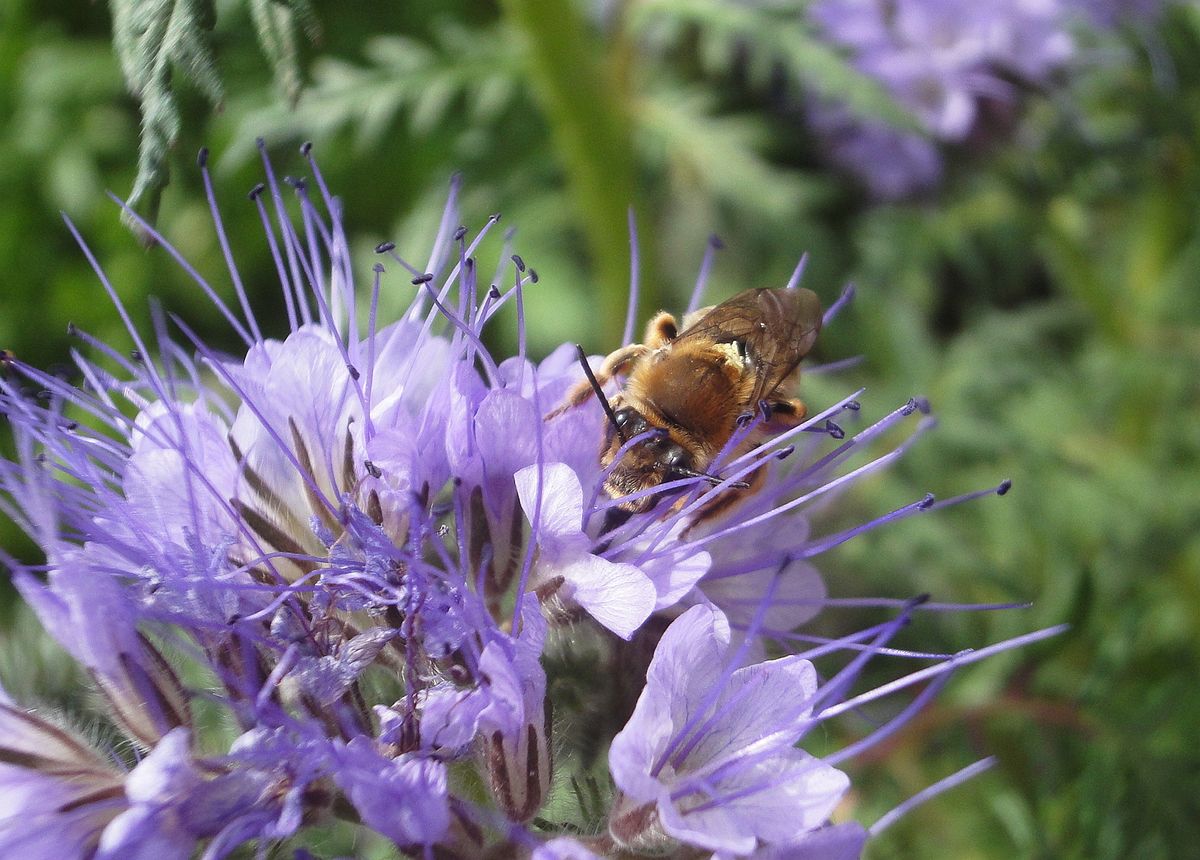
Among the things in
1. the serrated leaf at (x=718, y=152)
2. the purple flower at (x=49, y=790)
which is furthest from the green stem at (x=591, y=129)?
the purple flower at (x=49, y=790)

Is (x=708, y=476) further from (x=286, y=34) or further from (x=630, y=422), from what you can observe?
(x=286, y=34)

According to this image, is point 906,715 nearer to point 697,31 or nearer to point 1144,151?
point 1144,151

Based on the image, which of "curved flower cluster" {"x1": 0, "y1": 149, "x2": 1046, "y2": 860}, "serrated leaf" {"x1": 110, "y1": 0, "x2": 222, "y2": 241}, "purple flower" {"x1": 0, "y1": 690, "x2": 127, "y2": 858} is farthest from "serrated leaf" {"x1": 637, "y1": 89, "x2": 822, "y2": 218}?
"purple flower" {"x1": 0, "y1": 690, "x2": 127, "y2": 858}

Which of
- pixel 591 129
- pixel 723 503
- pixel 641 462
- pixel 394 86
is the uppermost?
pixel 394 86

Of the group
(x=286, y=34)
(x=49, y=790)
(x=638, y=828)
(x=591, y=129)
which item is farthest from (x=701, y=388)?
(x=591, y=129)

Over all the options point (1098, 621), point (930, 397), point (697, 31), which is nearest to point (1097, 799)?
point (1098, 621)

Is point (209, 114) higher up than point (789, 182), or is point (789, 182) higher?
point (209, 114)
